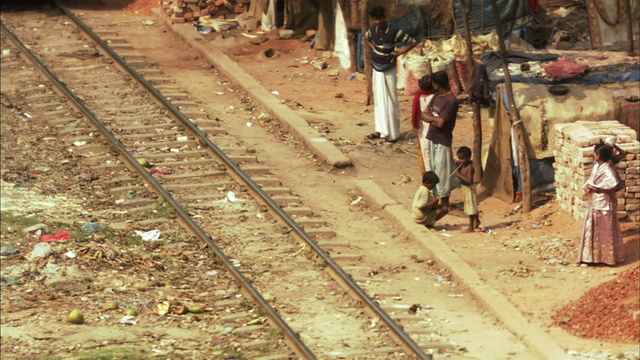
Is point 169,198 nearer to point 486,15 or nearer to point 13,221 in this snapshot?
point 13,221

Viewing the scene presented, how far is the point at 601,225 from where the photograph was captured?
12195mm

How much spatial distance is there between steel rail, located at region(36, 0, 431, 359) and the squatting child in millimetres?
1182

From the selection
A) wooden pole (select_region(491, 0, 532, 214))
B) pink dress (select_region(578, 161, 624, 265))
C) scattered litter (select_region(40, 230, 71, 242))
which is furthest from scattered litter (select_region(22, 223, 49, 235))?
pink dress (select_region(578, 161, 624, 265))

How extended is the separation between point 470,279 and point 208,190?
417 centimetres

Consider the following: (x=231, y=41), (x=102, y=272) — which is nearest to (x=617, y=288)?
(x=102, y=272)

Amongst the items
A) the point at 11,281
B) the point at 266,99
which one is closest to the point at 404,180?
the point at 266,99

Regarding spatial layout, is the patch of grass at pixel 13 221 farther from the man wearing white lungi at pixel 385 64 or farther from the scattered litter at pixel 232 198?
the man wearing white lungi at pixel 385 64

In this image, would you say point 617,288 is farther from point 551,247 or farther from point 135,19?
point 135,19

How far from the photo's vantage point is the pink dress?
1207cm

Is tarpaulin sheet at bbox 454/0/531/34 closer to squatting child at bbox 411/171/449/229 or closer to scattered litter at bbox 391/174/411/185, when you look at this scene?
scattered litter at bbox 391/174/411/185

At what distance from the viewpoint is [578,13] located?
20859 mm

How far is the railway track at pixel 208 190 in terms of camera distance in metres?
11.2

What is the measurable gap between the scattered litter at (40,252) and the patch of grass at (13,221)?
0.84 meters

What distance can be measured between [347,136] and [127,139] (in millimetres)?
2906
